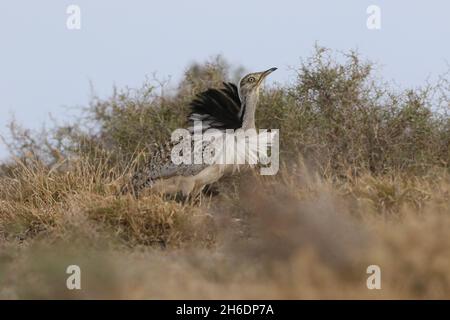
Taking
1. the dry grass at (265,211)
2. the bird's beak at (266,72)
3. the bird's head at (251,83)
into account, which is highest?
the bird's beak at (266,72)

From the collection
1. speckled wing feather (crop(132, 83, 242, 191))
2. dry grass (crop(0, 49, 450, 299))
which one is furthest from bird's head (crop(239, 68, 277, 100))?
dry grass (crop(0, 49, 450, 299))

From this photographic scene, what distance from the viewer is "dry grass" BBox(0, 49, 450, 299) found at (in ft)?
20.6

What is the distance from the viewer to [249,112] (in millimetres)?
10234

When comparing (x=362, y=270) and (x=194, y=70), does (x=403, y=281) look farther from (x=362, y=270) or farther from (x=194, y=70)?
(x=194, y=70)

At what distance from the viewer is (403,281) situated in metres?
6.26

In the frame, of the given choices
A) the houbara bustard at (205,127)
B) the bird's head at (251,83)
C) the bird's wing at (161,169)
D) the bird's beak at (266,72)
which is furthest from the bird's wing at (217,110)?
the bird's wing at (161,169)

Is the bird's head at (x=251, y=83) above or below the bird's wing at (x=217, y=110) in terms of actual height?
above

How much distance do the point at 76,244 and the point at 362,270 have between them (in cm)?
310

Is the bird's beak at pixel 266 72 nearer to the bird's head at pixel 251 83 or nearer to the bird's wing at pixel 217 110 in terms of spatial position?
the bird's head at pixel 251 83

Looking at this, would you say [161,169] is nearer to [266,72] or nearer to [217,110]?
[217,110]

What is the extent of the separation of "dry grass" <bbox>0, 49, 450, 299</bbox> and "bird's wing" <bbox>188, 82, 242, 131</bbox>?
63cm

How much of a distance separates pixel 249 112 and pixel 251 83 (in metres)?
0.40

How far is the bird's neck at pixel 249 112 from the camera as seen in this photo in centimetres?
1013

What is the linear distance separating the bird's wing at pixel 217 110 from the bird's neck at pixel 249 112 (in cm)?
6
